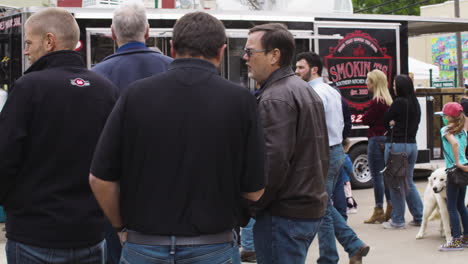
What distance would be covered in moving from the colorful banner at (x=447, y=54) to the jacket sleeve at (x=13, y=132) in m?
40.0

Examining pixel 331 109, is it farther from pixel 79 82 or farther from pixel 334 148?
pixel 79 82

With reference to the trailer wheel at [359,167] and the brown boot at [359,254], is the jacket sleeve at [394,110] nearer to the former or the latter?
the brown boot at [359,254]

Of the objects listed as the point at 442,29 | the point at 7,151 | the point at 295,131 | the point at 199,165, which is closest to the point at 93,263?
the point at 7,151

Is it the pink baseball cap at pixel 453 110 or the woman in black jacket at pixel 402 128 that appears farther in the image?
the woman in black jacket at pixel 402 128

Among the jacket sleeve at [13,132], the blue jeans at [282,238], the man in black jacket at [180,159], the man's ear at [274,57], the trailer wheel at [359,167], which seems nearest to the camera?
the man in black jacket at [180,159]

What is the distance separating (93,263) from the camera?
3.21 metres

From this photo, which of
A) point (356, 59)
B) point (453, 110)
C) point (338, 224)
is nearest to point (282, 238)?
point (338, 224)

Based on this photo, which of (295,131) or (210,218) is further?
(295,131)

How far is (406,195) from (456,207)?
109 centimetres

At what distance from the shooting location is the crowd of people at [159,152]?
2.66 metres

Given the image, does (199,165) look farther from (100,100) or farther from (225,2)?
(225,2)

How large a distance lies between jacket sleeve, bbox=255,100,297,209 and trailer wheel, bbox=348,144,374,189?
26.7ft

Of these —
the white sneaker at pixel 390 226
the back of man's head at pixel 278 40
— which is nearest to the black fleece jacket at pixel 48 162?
the back of man's head at pixel 278 40

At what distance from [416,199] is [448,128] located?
4.85ft
